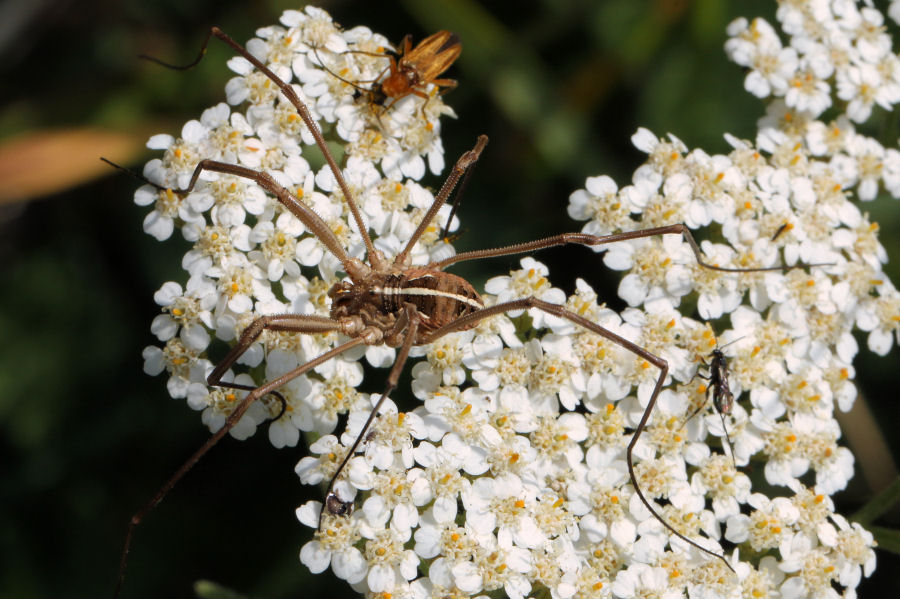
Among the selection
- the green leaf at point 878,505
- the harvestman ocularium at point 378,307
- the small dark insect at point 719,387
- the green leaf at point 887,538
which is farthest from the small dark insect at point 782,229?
the green leaf at point 887,538

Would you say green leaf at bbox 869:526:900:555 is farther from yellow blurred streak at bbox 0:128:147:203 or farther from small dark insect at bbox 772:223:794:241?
yellow blurred streak at bbox 0:128:147:203

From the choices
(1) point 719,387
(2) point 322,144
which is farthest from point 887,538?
(2) point 322,144

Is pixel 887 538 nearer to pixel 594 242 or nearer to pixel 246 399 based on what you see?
pixel 594 242

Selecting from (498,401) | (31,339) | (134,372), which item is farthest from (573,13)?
(31,339)

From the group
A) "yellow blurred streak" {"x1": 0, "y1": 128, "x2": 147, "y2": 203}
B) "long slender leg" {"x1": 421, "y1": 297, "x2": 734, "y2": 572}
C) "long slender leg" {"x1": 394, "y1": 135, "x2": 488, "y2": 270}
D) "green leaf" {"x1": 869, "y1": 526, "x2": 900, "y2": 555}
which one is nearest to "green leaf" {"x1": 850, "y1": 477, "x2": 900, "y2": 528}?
"green leaf" {"x1": 869, "y1": 526, "x2": 900, "y2": 555}

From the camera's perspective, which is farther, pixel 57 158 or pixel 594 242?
pixel 57 158

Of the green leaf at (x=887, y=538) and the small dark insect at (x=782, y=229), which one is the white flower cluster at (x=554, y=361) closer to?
the small dark insect at (x=782, y=229)

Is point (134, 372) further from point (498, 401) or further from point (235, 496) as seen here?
point (498, 401)
